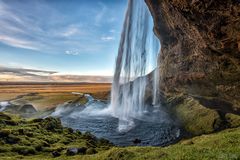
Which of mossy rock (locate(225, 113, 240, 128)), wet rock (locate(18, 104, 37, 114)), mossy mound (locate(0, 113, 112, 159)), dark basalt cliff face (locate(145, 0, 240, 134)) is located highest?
dark basalt cliff face (locate(145, 0, 240, 134))

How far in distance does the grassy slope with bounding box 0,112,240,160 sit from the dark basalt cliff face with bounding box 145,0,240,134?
415 inches

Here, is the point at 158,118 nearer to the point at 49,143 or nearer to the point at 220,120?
the point at 220,120

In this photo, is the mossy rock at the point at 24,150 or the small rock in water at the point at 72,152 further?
the mossy rock at the point at 24,150

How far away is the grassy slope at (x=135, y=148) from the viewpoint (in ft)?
69.5

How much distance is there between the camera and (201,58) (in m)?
52.8

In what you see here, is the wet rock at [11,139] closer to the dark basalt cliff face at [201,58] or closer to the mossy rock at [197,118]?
the dark basalt cliff face at [201,58]

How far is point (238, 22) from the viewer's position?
31078 mm

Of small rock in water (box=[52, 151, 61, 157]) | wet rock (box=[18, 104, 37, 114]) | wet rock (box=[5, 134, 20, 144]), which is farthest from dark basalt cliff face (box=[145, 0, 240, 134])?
wet rock (box=[18, 104, 37, 114])

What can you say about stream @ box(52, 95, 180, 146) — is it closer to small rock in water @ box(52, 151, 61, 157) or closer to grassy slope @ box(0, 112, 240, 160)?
grassy slope @ box(0, 112, 240, 160)

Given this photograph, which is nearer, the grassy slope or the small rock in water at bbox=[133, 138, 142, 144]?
the grassy slope

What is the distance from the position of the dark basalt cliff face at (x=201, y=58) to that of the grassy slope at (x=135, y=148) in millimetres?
10545

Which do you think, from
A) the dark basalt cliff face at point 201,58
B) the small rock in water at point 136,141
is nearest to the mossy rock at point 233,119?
the dark basalt cliff face at point 201,58

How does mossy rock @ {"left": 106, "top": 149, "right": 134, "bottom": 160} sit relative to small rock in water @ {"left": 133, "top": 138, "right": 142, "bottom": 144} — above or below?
above

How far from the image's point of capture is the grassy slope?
2119 cm
